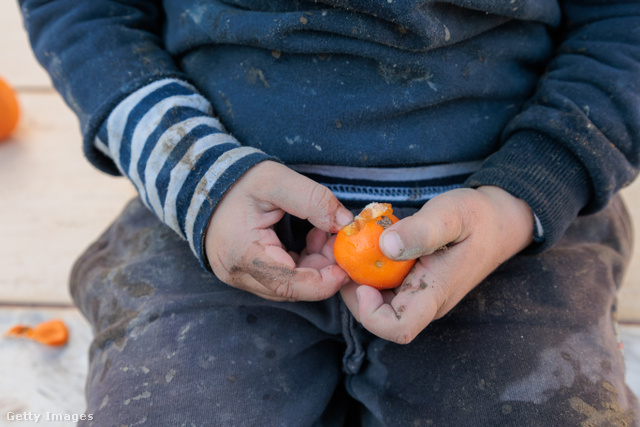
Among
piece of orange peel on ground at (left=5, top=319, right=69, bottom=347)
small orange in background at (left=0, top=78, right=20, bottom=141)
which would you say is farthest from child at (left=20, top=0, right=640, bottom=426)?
small orange in background at (left=0, top=78, right=20, bottom=141)

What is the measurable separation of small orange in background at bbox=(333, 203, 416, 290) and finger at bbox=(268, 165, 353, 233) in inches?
1.0

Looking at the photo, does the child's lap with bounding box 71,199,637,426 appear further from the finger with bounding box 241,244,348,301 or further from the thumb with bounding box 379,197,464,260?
the thumb with bounding box 379,197,464,260

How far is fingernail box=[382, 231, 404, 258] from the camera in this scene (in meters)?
0.83

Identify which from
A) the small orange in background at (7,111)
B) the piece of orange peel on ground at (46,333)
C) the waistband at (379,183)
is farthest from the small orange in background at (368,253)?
the small orange in background at (7,111)

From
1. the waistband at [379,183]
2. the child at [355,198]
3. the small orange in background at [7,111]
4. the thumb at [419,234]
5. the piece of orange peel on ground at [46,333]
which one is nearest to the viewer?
the thumb at [419,234]

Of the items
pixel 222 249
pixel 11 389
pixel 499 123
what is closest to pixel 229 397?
pixel 222 249

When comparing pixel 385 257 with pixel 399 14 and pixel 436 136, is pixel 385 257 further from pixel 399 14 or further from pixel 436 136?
pixel 399 14

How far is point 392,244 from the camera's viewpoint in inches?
32.6

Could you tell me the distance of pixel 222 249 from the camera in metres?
0.95

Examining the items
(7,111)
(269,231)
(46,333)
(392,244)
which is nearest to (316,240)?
(269,231)

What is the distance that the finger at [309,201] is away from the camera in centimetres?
90

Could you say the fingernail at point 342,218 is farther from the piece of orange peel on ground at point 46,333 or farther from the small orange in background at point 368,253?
the piece of orange peel on ground at point 46,333

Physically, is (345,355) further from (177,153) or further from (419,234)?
(177,153)

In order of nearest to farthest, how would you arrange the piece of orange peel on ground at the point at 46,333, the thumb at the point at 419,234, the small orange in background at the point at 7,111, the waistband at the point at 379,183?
the thumb at the point at 419,234
the waistband at the point at 379,183
the piece of orange peel on ground at the point at 46,333
the small orange in background at the point at 7,111
